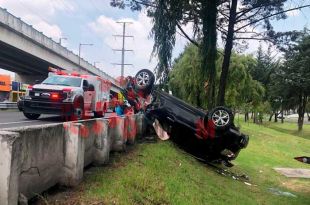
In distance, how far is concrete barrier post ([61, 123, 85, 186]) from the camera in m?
6.18

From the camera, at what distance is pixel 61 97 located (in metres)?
16.7

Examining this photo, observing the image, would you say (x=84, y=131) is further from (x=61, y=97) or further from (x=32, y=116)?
(x=32, y=116)

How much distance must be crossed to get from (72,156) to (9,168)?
187 cm

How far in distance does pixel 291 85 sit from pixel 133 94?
45.4 metres

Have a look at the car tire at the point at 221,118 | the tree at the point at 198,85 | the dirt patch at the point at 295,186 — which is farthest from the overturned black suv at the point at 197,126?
the tree at the point at 198,85

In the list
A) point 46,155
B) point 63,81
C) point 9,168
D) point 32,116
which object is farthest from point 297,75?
point 9,168

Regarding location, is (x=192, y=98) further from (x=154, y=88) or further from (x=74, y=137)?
(x=74, y=137)

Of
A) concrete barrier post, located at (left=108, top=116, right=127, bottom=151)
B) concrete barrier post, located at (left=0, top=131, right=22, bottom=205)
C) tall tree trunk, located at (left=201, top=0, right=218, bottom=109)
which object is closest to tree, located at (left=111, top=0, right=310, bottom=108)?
tall tree trunk, located at (left=201, top=0, right=218, bottom=109)

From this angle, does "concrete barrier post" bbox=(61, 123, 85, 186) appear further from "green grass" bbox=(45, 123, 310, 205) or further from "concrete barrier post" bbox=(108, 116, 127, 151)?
"concrete barrier post" bbox=(108, 116, 127, 151)

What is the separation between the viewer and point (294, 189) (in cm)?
1350

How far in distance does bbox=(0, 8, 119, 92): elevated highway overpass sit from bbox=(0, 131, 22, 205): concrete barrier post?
20.2 m

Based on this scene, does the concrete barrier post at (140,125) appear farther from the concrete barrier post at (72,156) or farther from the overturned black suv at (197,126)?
the concrete barrier post at (72,156)

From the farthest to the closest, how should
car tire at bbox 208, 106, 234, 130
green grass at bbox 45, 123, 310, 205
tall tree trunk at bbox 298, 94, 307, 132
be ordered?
tall tree trunk at bbox 298, 94, 307, 132 < car tire at bbox 208, 106, 234, 130 < green grass at bbox 45, 123, 310, 205

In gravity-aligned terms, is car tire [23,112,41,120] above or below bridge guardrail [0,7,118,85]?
below
